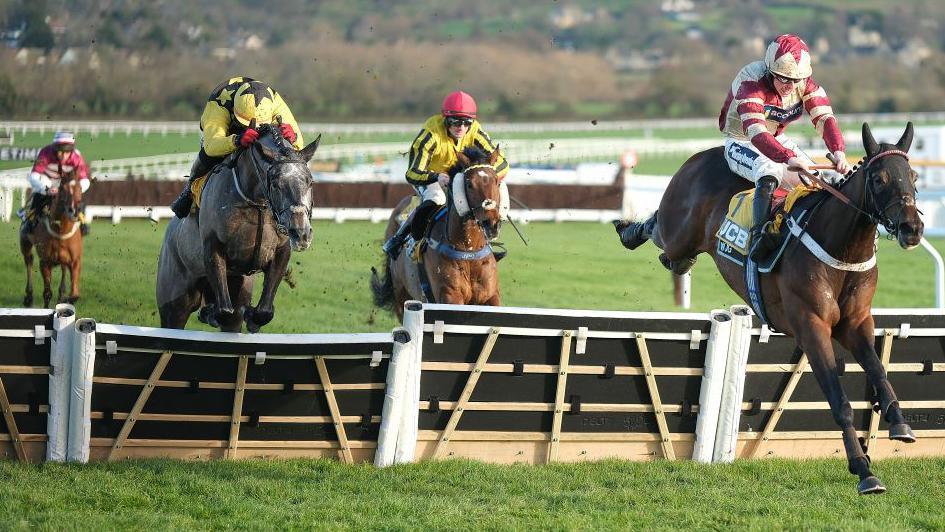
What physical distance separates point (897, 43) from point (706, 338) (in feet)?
172

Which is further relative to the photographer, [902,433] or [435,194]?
[435,194]

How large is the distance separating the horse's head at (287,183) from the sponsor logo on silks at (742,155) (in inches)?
98.9

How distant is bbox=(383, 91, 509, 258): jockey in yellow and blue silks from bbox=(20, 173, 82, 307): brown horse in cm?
499

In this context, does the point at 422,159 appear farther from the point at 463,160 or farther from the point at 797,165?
the point at 797,165

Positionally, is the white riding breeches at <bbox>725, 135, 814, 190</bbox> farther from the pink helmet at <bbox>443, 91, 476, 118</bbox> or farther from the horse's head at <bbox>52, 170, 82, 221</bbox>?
the horse's head at <bbox>52, 170, 82, 221</bbox>

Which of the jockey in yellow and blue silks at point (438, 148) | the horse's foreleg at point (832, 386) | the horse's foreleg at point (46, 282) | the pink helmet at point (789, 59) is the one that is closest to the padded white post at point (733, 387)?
the horse's foreleg at point (832, 386)

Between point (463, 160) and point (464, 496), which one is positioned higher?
point (463, 160)

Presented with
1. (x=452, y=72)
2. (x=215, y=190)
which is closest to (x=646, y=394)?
(x=215, y=190)

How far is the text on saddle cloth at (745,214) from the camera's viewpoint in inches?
277

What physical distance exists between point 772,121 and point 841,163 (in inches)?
32.5

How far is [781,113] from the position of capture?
25.3ft

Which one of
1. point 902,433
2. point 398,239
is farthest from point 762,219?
point 398,239

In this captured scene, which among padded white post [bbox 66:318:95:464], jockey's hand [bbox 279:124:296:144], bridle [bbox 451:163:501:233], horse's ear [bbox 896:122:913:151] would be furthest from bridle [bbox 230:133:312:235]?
horse's ear [bbox 896:122:913:151]

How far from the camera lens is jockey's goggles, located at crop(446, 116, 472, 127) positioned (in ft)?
30.2
